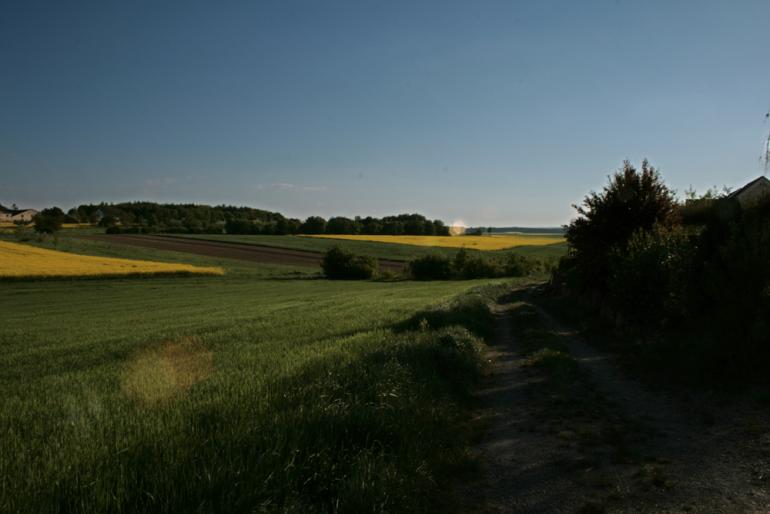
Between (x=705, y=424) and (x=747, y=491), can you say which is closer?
(x=747, y=491)

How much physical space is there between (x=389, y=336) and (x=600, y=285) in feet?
44.9

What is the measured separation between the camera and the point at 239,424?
5.19 meters

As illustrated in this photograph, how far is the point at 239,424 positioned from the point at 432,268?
59.2 m

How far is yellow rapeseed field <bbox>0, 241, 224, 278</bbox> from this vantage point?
1707 inches

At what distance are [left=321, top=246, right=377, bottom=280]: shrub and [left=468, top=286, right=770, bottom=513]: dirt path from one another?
52.8m

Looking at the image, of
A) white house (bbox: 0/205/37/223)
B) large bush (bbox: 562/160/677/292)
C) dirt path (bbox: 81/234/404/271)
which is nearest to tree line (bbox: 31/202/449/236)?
white house (bbox: 0/205/37/223)

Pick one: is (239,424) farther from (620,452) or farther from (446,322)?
(446,322)

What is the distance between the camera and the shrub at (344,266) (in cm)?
6206

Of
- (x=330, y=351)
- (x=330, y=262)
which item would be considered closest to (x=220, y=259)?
(x=330, y=262)

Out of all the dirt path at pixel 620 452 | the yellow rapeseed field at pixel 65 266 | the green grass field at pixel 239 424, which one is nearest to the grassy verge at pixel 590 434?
the dirt path at pixel 620 452

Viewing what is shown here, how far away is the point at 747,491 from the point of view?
16.2 ft

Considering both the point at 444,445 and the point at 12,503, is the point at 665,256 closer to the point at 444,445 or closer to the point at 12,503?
the point at 444,445

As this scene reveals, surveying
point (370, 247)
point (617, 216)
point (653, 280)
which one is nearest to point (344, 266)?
point (370, 247)

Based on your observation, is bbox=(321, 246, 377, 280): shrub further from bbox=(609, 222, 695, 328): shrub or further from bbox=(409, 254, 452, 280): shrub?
bbox=(609, 222, 695, 328): shrub
